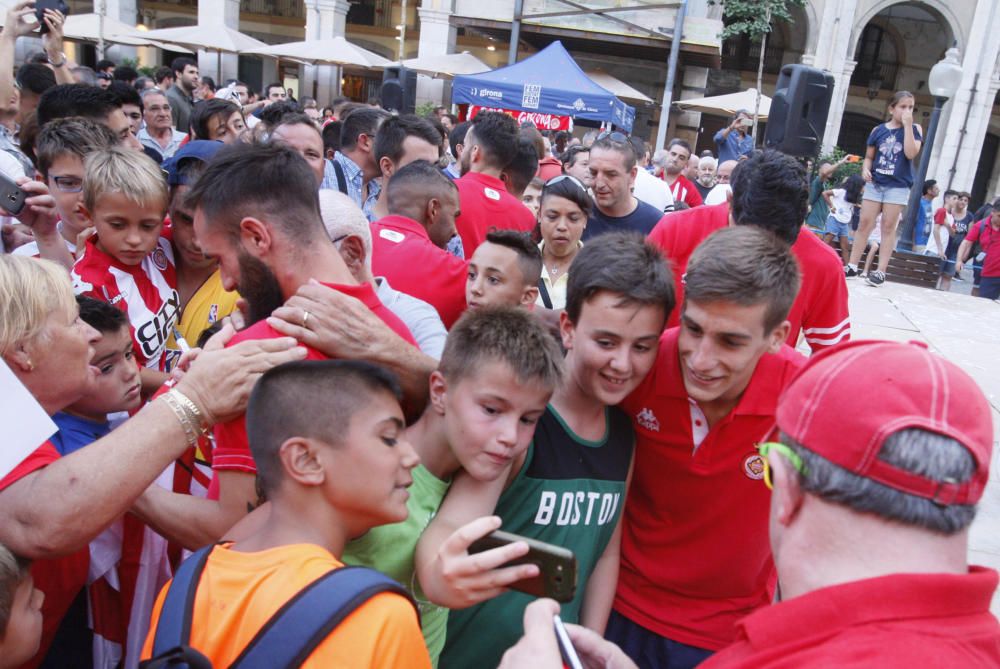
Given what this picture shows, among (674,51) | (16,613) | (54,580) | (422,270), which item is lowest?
(54,580)

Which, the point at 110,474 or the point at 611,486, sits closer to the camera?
the point at 110,474

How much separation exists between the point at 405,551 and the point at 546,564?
18.2 inches

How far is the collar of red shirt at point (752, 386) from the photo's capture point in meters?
2.13

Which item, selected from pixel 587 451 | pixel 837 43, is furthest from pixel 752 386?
pixel 837 43

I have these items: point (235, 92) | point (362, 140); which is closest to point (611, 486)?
point (362, 140)

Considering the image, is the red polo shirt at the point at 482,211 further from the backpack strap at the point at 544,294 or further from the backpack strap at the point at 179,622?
the backpack strap at the point at 179,622

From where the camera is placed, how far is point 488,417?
5.93 feet

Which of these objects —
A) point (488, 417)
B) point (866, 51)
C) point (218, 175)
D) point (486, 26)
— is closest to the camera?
point (488, 417)

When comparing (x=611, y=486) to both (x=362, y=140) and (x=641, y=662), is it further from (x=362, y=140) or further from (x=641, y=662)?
(x=362, y=140)

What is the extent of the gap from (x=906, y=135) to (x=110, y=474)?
9.69 metres

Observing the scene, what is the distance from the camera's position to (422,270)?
3.25m

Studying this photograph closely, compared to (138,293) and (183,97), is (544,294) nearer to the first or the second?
(138,293)

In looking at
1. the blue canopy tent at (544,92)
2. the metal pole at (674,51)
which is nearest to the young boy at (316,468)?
the blue canopy tent at (544,92)

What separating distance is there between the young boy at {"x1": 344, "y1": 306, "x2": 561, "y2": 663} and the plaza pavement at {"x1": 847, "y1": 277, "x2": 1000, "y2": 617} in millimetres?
4083
